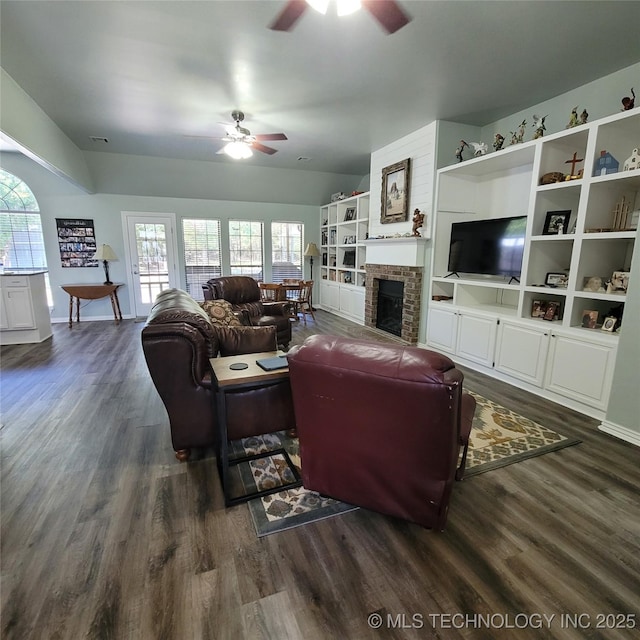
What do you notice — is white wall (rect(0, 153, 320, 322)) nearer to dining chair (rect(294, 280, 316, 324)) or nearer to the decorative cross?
dining chair (rect(294, 280, 316, 324))

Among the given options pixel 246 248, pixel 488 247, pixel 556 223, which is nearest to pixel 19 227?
pixel 246 248

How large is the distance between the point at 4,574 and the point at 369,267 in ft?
17.4

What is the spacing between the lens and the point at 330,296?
7.68 m

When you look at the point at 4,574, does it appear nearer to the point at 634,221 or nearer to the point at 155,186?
the point at 634,221

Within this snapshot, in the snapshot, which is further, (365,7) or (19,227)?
(19,227)

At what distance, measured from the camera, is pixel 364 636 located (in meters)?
1.22

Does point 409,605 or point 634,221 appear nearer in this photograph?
point 409,605

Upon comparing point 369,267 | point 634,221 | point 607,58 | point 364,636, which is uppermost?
point 607,58

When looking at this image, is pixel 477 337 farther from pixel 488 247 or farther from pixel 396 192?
pixel 396 192

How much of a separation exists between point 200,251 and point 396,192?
4.29m

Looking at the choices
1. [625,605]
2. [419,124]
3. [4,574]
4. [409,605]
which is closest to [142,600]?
[4,574]

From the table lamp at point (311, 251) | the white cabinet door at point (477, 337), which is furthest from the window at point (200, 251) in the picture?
the white cabinet door at point (477, 337)

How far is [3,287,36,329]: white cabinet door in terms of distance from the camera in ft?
15.5

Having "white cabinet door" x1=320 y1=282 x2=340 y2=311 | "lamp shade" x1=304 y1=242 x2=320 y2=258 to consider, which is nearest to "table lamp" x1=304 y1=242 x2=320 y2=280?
"lamp shade" x1=304 y1=242 x2=320 y2=258
